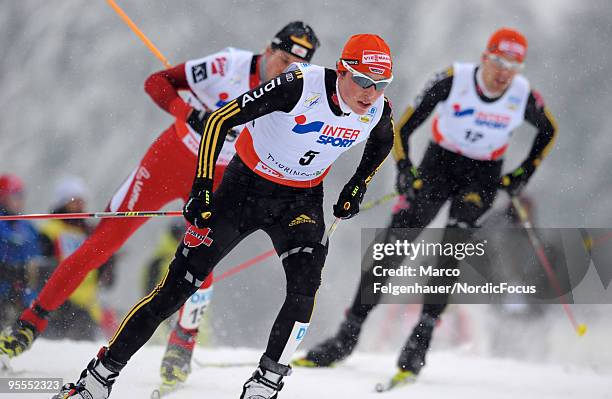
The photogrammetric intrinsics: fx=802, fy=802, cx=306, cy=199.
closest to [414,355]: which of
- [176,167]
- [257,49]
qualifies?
[176,167]

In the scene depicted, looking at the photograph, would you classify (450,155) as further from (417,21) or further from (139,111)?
(417,21)

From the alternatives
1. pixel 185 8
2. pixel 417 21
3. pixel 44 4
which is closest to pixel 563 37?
pixel 417 21

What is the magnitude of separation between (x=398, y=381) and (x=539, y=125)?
203 cm

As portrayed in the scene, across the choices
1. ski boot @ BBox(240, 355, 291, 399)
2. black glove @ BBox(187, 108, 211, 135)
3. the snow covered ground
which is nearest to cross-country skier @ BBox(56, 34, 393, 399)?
ski boot @ BBox(240, 355, 291, 399)

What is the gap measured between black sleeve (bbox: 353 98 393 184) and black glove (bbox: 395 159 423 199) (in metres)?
1.46

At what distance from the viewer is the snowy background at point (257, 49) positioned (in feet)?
44.4

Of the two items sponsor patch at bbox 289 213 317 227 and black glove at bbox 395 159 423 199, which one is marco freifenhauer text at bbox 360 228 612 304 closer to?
black glove at bbox 395 159 423 199

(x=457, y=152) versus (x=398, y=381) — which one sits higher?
(x=457, y=152)

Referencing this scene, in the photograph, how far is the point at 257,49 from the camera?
15.0 m

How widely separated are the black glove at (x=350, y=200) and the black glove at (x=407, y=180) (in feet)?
4.98

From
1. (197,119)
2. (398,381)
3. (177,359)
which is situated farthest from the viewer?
(398,381)

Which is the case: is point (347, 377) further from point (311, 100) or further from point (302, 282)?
point (311, 100)

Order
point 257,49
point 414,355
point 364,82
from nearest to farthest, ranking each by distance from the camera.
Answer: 1. point 364,82
2. point 414,355
3. point 257,49

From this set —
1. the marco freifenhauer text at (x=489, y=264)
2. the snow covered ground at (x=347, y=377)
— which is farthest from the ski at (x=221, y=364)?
the marco freifenhauer text at (x=489, y=264)
